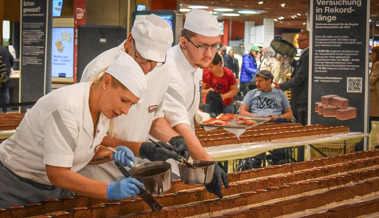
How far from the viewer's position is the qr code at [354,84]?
5.11m

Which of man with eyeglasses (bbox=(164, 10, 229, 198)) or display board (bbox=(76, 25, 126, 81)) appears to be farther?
display board (bbox=(76, 25, 126, 81))

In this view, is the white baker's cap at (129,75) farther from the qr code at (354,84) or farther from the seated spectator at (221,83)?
the seated spectator at (221,83)

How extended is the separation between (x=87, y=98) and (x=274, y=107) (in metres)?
3.92

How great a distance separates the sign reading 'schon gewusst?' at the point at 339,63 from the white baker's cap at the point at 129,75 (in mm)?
3693

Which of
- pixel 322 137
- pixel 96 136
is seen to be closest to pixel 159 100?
pixel 96 136

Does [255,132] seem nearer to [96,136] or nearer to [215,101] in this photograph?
[215,101]

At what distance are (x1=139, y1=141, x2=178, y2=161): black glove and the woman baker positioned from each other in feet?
0.52

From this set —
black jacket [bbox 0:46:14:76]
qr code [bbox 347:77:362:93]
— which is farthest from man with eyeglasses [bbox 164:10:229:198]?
black jacket [bbox 0:46:14:76]

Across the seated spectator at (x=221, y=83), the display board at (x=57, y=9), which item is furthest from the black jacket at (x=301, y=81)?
the display board at (x=57, y=9)

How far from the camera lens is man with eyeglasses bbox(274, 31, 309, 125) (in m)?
5.83

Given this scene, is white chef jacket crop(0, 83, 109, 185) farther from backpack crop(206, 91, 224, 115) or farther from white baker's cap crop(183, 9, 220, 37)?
backpack crop(206, 91, 224, 115)

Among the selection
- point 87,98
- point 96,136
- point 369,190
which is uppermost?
point 87,98

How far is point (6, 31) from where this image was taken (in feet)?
34.9

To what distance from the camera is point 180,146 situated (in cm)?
225
